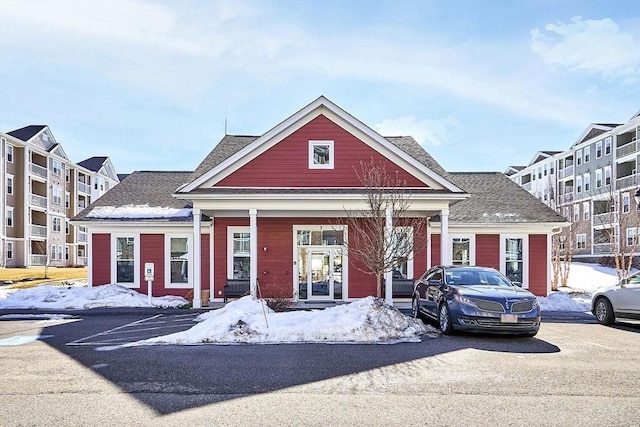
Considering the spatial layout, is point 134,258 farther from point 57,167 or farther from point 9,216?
point 57,167

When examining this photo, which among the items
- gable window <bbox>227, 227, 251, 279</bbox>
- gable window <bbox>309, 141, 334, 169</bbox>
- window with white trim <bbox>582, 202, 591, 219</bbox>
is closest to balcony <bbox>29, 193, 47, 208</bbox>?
gable window <bbox>227, 227, 251, 279</bbox>

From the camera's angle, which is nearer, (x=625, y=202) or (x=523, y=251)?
(x=523, y=251)

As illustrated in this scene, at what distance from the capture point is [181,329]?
12.4 metres

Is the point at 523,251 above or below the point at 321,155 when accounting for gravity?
below

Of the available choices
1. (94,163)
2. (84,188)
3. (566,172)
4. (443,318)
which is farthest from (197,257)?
(94,163)

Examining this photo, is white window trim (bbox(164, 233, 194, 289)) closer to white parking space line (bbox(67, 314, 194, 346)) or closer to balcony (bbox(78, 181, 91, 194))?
white parking space line (bbox(67, 314, 194, 346))

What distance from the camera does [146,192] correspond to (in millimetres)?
22016

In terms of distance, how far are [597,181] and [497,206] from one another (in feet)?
105

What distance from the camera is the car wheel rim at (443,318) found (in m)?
11.5

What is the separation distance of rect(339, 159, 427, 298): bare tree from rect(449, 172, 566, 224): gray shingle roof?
98.9 inches

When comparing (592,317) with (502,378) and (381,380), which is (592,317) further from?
(381,380)

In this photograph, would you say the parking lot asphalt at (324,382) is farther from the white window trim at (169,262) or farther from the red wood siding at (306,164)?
the white window trim at (169,262)

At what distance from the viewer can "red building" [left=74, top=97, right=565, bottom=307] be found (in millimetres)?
17297

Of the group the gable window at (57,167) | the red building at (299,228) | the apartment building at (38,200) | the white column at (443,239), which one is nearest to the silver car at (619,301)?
the white column at (443,239)
